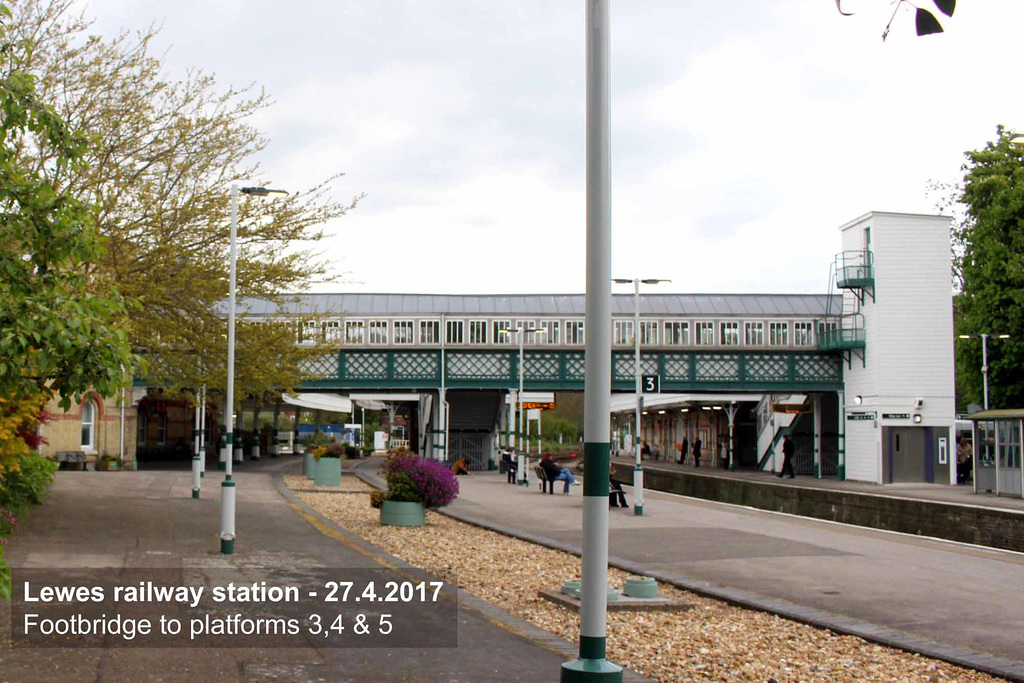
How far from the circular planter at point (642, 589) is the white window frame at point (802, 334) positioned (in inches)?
1496

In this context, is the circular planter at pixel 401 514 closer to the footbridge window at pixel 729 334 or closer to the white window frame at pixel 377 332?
the white window frame at pixel 377 332

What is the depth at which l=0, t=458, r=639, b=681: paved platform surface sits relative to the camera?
7742 millimetres

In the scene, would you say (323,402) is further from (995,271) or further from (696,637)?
(696,637)

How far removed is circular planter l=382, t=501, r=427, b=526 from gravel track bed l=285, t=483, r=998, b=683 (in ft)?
14.0

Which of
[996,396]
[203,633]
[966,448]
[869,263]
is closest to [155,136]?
[203,633]

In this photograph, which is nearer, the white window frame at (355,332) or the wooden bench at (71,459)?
the wooden bench at (71,459)

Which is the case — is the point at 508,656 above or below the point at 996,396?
below

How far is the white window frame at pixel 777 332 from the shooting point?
156 ft

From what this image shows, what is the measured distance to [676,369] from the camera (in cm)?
4753

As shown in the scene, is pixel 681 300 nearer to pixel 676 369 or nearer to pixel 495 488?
pixel 676 369

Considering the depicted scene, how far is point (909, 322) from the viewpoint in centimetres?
4278

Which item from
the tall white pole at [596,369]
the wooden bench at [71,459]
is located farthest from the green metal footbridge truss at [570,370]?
the tall white pole at [596,369]

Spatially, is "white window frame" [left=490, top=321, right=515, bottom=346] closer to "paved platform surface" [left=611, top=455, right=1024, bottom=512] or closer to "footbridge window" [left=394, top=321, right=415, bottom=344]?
"footbridge window" [left=394, top=321, right=415, bottom=344]

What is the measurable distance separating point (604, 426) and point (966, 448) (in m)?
45.4
